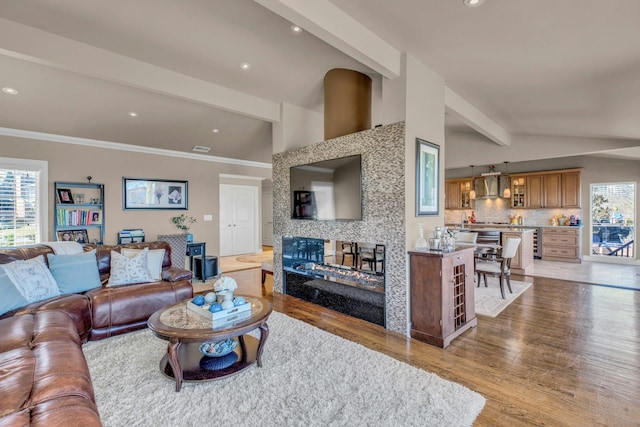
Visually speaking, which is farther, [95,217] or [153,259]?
[95,217]

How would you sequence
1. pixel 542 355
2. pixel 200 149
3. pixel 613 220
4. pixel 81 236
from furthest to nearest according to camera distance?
pixel 613 220 → pixel 200 149 → pixel 81 236 → pixel 542 355

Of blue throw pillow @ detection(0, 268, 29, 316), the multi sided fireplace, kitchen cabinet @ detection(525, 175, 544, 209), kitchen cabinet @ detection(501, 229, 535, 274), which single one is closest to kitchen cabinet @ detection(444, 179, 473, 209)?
kitchen cabinet @ detection(525, 175, 544, 209)

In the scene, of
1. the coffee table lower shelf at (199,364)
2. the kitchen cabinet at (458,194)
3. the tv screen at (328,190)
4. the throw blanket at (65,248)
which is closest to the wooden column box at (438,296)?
the tv screen at (328,190)

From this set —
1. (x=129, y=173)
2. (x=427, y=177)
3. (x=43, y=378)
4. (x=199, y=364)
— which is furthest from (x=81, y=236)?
(x=427, y=177)

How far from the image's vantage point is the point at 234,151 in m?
6.96

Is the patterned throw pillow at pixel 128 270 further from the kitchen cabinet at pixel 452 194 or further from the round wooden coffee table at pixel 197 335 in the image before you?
the kitchen cabinet at pixel 452 194

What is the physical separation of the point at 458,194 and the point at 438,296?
745 centimetres

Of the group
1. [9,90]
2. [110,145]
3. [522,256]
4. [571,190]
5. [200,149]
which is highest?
[9,90]

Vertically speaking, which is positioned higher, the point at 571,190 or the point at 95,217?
the point at 571,190

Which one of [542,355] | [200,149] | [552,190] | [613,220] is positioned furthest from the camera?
[552,190]

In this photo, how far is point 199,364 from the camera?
236cm

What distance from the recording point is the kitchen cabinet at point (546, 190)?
24.7 ft

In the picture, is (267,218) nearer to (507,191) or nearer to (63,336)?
(507,191)

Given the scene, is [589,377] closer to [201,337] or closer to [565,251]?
[201,337]
